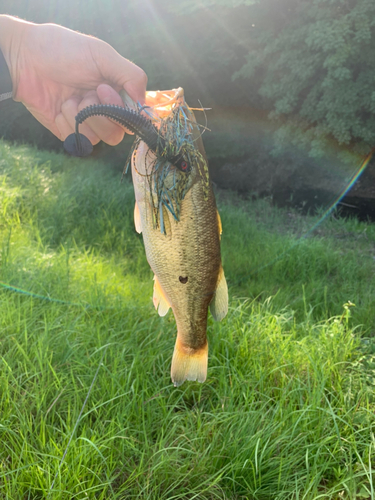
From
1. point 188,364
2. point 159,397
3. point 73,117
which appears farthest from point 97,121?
point 159,397

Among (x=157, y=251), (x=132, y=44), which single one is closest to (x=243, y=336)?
(x=157, y=251)

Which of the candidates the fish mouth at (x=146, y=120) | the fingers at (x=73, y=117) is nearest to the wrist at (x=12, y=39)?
the fingers at (x=73, y=117)

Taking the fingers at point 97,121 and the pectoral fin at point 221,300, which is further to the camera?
the fingers at point 97,121

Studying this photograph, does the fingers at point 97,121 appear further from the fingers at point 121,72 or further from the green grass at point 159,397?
the green grass at point 159,397

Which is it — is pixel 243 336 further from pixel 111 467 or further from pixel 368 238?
pixel 368 238

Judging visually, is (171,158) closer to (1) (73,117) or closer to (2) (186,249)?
(2) (186,249)

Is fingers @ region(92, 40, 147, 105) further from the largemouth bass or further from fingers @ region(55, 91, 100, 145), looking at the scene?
the largemouth bass
